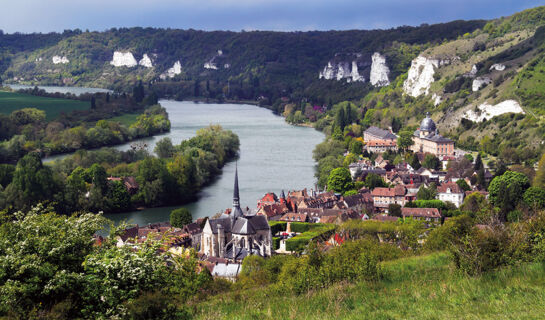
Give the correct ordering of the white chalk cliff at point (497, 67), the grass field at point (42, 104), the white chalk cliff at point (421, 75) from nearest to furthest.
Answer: the white chalk cliff at point (497, 67) → the grass field at point (42, 104) → the white chalk cliff at point (421, 75)

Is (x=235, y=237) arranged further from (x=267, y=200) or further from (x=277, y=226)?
(x=267, y=200)

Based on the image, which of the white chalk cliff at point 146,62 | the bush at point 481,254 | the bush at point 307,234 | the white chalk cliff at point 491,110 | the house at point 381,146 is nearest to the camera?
the bush at point 481,254

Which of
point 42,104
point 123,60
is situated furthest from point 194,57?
point 42,104

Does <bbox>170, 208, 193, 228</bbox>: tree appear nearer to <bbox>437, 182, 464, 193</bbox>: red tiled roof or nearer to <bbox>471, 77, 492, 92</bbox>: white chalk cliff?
<bbox>437, 182, 464, 193</bbox>: red tiled roof

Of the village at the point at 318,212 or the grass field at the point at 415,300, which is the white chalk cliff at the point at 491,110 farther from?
the grass field at the point at 415,300

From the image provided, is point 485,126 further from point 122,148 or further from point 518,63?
point 122,148

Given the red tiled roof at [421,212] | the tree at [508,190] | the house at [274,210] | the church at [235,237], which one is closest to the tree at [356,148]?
the tree at [508,190]
